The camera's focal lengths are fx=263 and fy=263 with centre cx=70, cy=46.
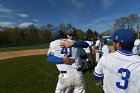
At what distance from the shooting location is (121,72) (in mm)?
3289

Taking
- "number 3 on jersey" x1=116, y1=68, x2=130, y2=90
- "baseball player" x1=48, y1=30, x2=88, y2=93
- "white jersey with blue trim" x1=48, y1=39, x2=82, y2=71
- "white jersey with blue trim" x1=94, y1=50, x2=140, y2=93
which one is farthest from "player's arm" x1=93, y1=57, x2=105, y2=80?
"white jersey with blue trim" x1=48, y1=39, x2=82, y2=71

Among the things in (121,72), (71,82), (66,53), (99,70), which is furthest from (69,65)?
(121,72)

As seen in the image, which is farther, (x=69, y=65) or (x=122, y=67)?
(x=69, y=65)

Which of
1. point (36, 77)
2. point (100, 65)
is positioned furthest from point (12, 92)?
point (100, 65)

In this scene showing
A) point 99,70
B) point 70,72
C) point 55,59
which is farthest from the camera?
point 55,59

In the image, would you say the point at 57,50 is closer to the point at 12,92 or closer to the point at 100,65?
the point at 100,65

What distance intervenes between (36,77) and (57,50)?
8.16 metres

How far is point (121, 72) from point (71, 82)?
2.76 m

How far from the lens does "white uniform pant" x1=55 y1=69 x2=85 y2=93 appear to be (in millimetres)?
5918

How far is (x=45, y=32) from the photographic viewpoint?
96.3 meters

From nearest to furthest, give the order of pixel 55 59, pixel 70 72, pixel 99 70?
pixel 99 70 < pixel 70 72 < pixel 55 59

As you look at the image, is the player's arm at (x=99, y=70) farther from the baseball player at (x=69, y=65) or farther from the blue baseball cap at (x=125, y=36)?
the baseball player at (x=69, y=65)

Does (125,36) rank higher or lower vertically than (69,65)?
higher

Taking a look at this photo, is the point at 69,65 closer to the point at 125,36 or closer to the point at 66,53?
the point at 66,53
